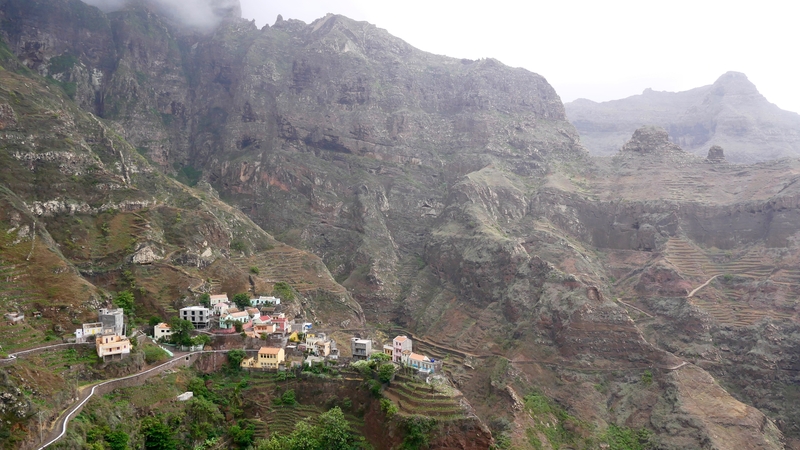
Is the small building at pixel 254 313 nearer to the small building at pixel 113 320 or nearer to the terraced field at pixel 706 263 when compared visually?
the small building at pixel 113 320

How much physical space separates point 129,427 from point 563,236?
87897mm

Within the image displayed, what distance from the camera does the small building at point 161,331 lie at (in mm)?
67125

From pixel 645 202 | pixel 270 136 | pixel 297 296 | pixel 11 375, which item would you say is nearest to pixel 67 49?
pixel 270 136

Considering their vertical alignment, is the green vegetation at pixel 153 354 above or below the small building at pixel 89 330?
below

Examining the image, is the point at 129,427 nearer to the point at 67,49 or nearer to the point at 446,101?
the point at 67,49

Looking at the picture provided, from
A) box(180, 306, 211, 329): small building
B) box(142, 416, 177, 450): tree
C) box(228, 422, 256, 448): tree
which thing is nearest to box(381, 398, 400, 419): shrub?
box(228, 422, 256, 448): tree

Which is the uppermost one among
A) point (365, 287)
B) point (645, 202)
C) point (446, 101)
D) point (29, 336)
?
point (446, 101)

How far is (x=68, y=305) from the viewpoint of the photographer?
61375 mm

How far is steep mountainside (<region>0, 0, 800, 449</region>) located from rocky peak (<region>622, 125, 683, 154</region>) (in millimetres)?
660

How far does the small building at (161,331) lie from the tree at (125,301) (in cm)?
408

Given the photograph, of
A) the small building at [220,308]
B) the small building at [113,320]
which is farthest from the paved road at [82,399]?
the small building at [220,308]

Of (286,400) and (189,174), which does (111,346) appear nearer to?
(286,400)

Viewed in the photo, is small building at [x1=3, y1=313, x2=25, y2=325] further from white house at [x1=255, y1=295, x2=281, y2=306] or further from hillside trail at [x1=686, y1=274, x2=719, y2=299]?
hillside trail at [x1=686, y1=274, x2=719, y2=299]

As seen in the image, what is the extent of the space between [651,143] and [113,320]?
11669 cm
